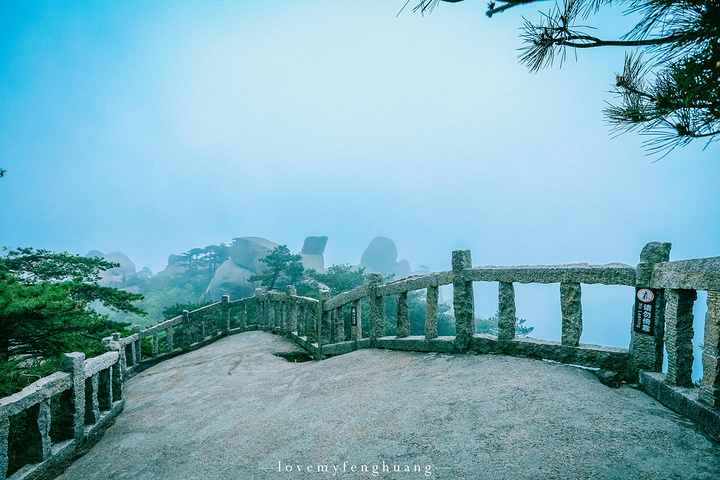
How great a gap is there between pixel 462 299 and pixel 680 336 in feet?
8.84

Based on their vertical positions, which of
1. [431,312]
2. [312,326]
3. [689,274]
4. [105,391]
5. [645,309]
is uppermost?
[689,274]

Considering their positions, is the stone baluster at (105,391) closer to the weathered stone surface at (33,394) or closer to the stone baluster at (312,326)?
the weathered stone surface at (33,394)

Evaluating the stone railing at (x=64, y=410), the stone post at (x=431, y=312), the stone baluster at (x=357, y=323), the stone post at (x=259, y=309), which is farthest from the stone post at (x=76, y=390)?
the stone post at (x=259, y=309)

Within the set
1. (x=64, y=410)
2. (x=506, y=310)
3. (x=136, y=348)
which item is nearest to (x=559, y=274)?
(x=506, y=310)

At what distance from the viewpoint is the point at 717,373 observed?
2816 mm

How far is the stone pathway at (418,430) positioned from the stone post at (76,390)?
14.2 inches

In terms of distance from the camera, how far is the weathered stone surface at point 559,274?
4.07m

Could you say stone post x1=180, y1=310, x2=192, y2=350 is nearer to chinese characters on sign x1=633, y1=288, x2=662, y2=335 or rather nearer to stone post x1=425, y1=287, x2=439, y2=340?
stone post x1=425, y1=287, x2=439, y2=340

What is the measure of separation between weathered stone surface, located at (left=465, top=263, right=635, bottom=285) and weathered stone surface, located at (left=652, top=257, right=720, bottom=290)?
409 mm

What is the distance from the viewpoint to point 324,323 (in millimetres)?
8938

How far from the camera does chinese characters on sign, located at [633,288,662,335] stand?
3.74 metres

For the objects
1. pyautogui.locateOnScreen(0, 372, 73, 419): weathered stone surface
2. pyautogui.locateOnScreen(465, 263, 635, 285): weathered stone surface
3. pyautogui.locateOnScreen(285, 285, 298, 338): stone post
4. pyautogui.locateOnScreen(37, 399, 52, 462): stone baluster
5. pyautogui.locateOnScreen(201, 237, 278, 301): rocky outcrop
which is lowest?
pyautogui.locateOnScreen(201, 237, 278, 301): rocky outcrop

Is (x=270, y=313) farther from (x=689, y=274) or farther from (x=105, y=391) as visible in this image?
(x=689, y=274)

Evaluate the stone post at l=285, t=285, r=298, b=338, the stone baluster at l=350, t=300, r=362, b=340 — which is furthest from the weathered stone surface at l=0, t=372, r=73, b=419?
the stone post at l=285, t=285, r=298, b=338
